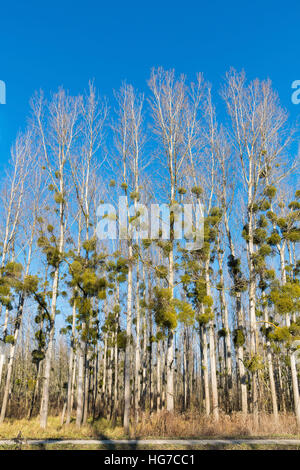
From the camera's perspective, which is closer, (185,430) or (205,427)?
(185,430)

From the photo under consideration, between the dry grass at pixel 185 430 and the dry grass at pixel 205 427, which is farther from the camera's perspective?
the dry grass at pixel 205 427

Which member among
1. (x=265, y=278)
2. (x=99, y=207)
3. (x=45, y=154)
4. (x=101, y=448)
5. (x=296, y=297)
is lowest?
(x=101, y=448)

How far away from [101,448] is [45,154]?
1482cm

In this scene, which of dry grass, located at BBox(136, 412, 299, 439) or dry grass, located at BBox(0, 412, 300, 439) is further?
dry grass, located at BBox(136, 412, 299, 439)

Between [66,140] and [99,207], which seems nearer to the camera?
[66,140]

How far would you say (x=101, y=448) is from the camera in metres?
10.3

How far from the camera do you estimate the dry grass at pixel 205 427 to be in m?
13.3

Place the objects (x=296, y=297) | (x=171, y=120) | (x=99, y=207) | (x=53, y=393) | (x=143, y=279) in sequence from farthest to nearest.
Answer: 1. (x=53, y=393)
2. (x=143, y=279)
3. (x=99, y=207)
4. (x=171, y=120)
5. (x=296, y=297)

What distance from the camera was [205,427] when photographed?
13.8 meters

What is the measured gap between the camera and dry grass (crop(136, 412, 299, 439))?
43.7 feet

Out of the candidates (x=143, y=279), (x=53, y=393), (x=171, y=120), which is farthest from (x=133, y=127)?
(x=53, y=393)

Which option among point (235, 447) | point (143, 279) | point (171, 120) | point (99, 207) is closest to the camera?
point (235, 447)

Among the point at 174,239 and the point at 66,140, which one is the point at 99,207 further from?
the point at 174,239

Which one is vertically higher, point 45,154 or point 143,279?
point 45,154
